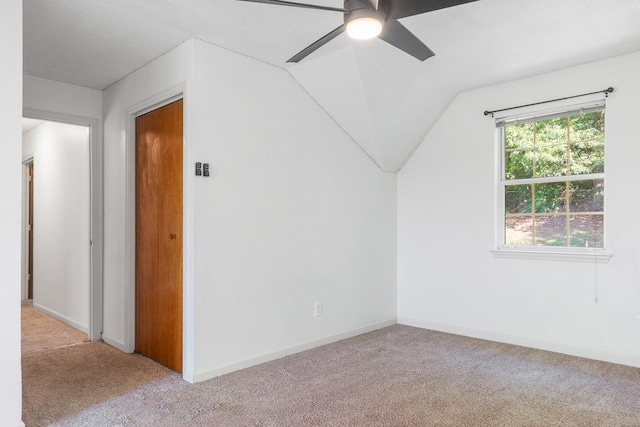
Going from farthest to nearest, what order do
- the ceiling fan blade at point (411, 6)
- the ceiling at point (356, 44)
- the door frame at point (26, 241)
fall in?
the door frame at point (26, 241), the ceiling at point (356, 44), the ceiling fan blade at point (411, 6)

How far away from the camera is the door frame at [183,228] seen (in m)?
2.86

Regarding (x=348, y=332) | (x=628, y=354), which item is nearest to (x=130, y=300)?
(x=348, y=332)

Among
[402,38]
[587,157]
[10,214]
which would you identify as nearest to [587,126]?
[587,157]

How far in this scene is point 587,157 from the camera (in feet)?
11.3

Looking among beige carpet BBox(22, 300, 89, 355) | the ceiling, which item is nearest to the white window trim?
the ceiling

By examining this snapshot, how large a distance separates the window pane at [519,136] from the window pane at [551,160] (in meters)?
0.11

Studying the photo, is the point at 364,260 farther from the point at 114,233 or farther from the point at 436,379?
the point at 114,233

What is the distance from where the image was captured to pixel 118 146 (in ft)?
12.0

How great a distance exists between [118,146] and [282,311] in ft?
6.42

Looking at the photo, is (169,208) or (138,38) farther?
(169,208)

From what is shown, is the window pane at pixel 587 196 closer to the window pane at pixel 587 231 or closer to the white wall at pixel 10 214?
the window pane at pixel 587 231

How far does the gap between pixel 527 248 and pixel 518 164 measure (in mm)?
742

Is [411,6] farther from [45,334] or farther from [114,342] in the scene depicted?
[45,334]

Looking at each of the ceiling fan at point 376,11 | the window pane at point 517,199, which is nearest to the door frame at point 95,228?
the ceiling fan at point 376,11
